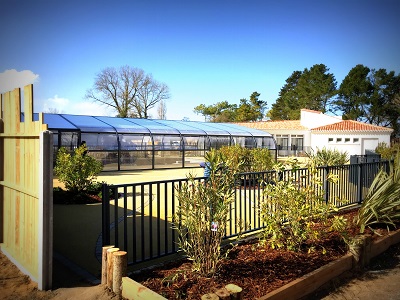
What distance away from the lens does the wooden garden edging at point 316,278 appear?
2803mm

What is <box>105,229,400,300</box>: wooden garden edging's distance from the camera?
2.80 m

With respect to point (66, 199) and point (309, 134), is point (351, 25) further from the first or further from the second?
point (309, 134)

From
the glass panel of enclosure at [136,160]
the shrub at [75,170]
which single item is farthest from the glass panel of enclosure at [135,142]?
the shrub at [75,170]

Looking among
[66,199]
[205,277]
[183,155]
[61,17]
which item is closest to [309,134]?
[183,155]

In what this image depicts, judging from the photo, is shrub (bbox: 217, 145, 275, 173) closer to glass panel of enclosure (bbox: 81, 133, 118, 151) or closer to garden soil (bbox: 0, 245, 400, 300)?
garden soil (bbox: 0, 245, 400, 300)

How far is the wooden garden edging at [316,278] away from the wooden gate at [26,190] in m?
1.01

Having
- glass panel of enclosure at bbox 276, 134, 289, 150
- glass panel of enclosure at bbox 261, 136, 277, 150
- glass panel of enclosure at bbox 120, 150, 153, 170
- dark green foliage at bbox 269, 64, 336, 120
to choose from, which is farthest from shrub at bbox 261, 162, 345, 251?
dark green foliage at bbox 269, 64, 336, 120

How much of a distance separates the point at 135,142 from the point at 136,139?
0.20 m

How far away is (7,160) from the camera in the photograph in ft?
13.8

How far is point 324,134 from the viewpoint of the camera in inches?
1329

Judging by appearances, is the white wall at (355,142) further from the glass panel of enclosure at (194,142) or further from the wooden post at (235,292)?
the wooden post at (235,292)

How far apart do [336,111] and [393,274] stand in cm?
5400

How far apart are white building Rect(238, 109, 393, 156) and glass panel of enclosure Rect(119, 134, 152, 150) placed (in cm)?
2021

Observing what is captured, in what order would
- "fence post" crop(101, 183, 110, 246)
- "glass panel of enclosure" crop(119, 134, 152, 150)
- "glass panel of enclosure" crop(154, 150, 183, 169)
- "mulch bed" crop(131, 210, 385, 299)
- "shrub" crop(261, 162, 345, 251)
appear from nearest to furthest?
"mulch bed" crop(131, 210, 385, 299) → "fence post" crop(101, 183, 110, 246) → "shrub" crop(261, 162, 345, 251) → "glass panel of enclosure" crop(119, 134, 152, 150) → "glass panel of enclosure" crop(154, 150, 183, 169)
